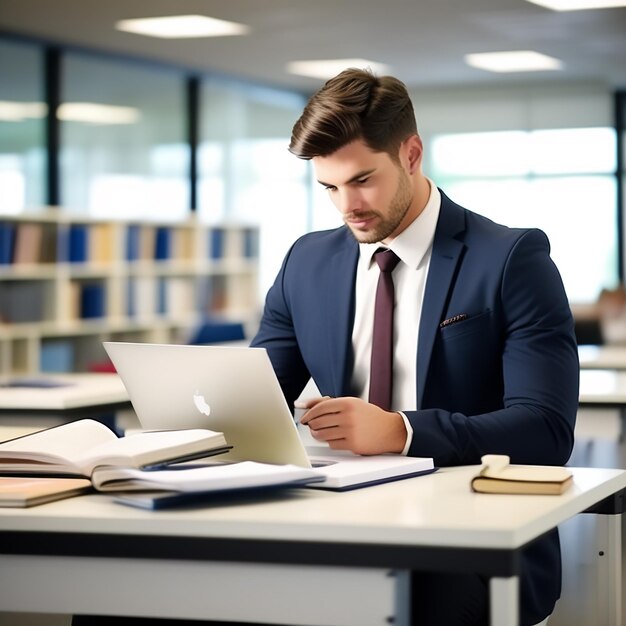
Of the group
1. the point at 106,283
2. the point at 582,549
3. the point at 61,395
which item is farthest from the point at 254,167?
the point at 582,549

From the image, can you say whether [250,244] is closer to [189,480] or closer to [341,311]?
[341,311]

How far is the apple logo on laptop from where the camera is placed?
174 centimetres

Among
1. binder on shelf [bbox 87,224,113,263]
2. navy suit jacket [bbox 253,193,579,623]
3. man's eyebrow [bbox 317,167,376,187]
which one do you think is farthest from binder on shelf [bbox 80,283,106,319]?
man's eyebrow [bbox 317,167,376,187]

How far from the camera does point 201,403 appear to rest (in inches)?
69.0

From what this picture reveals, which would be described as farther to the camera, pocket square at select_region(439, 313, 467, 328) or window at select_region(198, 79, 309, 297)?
window at select_region(198, 79, 309, 297)

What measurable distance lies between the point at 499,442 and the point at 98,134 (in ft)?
25.7

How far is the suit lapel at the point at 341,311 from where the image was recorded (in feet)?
7.11

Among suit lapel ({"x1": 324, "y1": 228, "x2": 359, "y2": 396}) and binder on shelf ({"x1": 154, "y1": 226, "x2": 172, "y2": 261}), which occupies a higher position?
binder on shelf ({"x1": 154, "y1": 226, "x2": 172, "y2": 261})

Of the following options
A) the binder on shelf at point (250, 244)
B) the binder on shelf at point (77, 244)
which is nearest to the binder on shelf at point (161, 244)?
the binder on shelf at point (77, 244)

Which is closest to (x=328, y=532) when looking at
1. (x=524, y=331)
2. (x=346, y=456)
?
(x=346, y=456)

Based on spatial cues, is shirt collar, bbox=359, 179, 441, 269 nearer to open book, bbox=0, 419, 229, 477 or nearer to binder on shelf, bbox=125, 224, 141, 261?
open book, bbox=0, 419, 229, 477

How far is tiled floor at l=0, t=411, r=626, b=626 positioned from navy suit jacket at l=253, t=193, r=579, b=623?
17 centimetres

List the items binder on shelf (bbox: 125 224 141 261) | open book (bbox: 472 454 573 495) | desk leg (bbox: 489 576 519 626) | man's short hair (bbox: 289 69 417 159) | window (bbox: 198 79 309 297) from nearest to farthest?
desk leg (bbox: 489 576 519 626) → open book (bbox: 472 454 573 495) → man's short hair (bbox: 289 69 417 159) → binder on shelf (bbox: 125 224 141 261) → window (bbox: 198 79 309 297)

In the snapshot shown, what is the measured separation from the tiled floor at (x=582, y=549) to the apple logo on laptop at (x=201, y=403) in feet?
2.11
